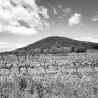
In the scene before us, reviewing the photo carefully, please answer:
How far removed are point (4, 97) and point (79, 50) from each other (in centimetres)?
10795

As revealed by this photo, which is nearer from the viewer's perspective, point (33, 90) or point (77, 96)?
point (77, 96)

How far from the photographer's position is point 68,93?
6.83 metres

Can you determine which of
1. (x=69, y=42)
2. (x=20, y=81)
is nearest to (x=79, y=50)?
(x=69, y=42)

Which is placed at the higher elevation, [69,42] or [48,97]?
[69,42]

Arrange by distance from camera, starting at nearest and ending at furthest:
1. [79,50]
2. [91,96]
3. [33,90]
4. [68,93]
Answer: [91,96] < [68,93] < [33,90] < [79,50]

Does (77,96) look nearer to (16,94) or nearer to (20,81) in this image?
(16,94)

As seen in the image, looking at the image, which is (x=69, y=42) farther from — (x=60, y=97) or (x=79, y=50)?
(x=60, y=97)

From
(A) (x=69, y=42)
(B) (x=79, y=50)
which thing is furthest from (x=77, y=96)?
(A) (x=69, y=42)

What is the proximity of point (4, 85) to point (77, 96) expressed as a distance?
4.87m

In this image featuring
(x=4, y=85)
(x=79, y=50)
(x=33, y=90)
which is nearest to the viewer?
(x=33, y=90)

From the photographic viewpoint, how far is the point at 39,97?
A: 6516mm

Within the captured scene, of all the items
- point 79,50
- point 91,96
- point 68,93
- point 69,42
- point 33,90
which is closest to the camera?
point 91,96

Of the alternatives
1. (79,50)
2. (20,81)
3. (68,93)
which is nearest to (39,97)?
(68,93)

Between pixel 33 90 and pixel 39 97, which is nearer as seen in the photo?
pixel 39 97
